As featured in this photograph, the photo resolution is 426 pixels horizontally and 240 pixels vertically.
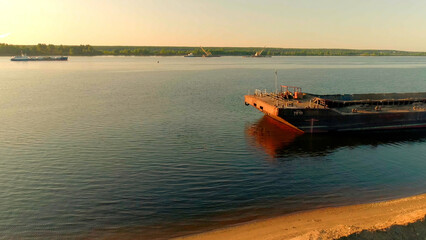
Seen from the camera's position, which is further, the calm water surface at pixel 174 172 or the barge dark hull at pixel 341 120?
the barge dark hull at pixel 341 120

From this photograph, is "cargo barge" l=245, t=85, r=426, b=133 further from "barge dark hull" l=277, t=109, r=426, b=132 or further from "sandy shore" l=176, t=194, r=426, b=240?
"sandy shore" l=176, t=194, r=426, b=240

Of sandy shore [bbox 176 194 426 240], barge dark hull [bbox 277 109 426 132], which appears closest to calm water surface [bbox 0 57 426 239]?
sandy shore [bbox 176 194 426 240]

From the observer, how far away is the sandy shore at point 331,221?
49.6 ft

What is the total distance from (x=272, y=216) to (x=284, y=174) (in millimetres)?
7224

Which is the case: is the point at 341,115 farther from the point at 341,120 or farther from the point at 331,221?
the point at 331,221

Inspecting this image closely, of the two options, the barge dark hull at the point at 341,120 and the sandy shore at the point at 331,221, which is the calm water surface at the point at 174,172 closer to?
the sandy shore at the point at 331,221

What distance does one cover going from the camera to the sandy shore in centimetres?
1512

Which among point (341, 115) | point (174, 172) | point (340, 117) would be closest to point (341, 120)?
point (340, 117)

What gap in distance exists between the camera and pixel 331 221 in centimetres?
1781

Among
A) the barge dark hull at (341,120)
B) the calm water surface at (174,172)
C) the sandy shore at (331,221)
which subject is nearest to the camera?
the sandy shore at (331,221)

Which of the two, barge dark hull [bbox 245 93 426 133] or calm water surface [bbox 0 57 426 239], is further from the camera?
barge dark hull [bbox 245 93 426 133]

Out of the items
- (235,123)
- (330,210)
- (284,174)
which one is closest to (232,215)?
(330,210)

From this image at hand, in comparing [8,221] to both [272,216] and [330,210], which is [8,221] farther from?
[330,210]

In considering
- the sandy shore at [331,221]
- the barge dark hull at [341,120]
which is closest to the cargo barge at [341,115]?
the barge dark hull at [341,120]
